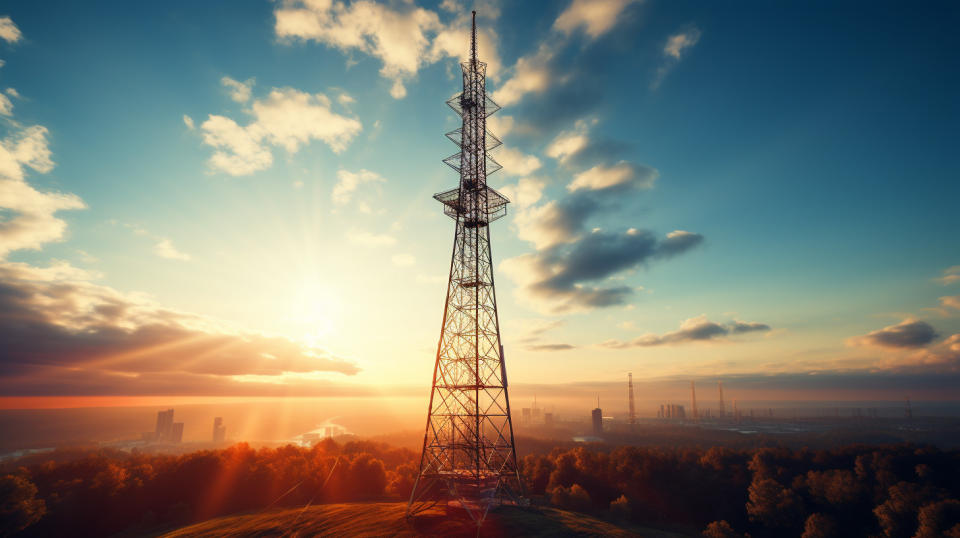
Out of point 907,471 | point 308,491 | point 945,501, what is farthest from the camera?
point 907,471

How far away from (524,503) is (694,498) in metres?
52.7

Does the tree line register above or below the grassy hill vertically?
below

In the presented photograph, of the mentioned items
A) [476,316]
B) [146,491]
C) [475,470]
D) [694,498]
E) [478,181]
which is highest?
[478,181]

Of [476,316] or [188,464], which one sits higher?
[476,316]

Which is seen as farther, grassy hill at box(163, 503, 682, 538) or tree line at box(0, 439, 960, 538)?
tree line at box(0, 439, 960, 538)

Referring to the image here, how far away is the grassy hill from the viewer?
3450 centimetres

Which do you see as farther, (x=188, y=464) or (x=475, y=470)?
(x=188, y=464)

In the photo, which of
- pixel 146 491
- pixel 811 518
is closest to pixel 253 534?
pixel 146 491

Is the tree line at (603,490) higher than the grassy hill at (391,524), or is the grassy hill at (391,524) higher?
the grassy hill at (391,524)

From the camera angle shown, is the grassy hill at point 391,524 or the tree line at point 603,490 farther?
the tree line at point 603,490

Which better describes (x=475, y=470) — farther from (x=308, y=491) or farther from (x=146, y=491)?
(x=146, y=491)

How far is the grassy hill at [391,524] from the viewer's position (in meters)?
34.5

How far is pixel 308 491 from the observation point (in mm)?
69188

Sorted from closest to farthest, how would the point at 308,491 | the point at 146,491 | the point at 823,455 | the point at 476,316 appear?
the point at 476,316, the point at 146,491, the point at 308,491, the point at 823,455
